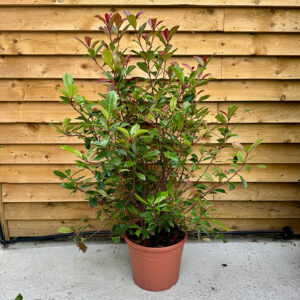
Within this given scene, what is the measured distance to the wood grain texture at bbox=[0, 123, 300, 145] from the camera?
1896 millimetres

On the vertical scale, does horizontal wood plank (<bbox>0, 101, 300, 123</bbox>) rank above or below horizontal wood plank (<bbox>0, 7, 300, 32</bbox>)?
below

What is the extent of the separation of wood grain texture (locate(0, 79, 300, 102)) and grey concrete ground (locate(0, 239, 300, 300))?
3.23 ft

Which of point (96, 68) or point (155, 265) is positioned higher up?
point (96, 68)

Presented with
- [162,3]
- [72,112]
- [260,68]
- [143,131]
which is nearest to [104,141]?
[143,131]

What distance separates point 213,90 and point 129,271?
121 centimetres

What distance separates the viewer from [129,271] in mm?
1812

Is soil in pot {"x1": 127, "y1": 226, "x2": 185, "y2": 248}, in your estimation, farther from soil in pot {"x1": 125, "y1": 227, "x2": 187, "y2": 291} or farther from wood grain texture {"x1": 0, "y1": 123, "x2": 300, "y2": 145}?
wood grain texture {"x1": 0, "y1": 123, "x2": 300, "y2": 145}

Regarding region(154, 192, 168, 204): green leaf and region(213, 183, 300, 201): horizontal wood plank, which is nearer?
region(154, 192, 168, 204): green leaf

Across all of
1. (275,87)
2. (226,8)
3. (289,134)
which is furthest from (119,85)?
(289,134)

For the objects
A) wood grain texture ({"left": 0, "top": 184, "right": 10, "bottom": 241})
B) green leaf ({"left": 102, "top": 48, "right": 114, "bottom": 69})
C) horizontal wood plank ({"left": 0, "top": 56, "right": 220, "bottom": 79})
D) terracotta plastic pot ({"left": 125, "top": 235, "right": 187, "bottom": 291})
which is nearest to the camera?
green leaf ({"left": 102, "top": 48, "right": 114, "bottom": 69})

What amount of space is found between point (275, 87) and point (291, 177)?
1.98 ft

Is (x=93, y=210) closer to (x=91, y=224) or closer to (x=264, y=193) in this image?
(x=91, y=224)

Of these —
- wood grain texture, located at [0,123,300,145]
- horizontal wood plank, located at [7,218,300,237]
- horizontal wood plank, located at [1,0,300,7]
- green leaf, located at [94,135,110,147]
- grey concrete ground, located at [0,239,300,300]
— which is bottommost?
grey concrete ground, located at [0,239,300,300]

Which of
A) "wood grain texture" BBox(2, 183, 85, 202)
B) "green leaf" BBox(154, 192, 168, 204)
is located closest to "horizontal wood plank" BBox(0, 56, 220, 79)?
"wood grain texture" BBox(2, 183, 85, 202)
